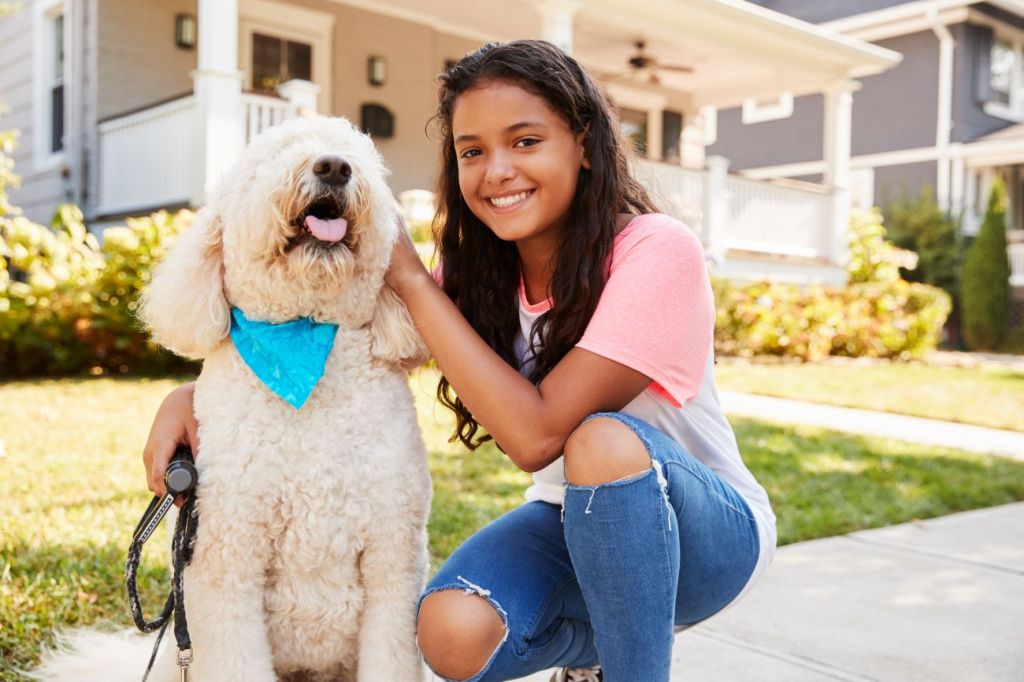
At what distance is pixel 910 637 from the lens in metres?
2.64

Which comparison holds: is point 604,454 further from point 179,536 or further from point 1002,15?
point 1002,15

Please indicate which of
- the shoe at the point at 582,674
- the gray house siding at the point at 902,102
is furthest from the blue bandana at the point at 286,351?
the gray house siding at the point at 902,102

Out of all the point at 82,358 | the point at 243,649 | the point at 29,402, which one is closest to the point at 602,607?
the point at 243,649

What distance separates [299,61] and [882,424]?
22.8ft

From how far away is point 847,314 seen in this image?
1112 centimetres

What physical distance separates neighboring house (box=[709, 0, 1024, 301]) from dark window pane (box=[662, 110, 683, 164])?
12.7ft

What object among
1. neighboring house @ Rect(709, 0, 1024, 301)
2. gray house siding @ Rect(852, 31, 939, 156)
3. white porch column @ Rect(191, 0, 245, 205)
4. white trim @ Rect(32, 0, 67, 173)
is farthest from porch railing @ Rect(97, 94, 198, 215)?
gray house siding @ Rect(852, 31, 939, 156)

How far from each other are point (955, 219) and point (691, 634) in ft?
54.2

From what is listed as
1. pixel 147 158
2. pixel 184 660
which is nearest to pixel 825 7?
pixel 147 158

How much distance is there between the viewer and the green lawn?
7.14 metres

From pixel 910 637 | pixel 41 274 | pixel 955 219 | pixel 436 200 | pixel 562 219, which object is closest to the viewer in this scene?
pixel 562 219

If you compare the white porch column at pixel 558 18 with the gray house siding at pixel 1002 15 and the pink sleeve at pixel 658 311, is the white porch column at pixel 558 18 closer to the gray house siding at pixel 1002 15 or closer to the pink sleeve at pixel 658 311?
the pink sleeve at pixel 658 311

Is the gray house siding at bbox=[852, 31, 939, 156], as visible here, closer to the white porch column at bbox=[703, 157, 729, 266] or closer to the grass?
the white porch column at bbox=[703, 157, 729, 266]

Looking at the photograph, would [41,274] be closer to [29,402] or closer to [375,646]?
[29,402]
